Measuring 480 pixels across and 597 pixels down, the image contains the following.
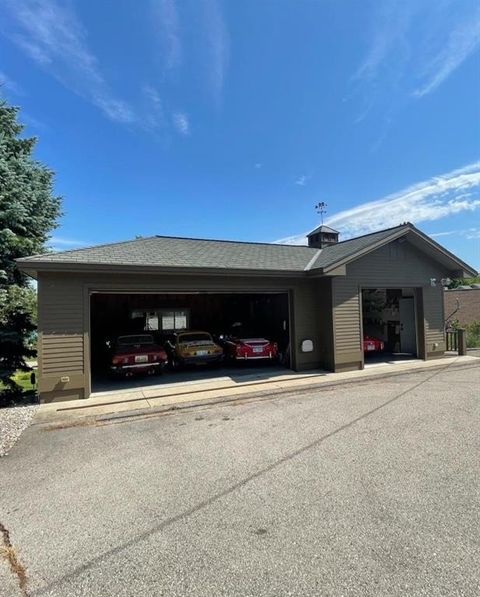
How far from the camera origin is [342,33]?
9.41 m

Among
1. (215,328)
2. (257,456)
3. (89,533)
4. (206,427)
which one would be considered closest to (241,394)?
(206,427)

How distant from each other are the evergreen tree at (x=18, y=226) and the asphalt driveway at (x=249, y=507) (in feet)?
14.0

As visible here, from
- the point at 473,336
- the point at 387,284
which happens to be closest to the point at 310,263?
the point at 387,284

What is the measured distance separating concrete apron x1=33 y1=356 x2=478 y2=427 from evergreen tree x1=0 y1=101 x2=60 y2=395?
264 centimetres

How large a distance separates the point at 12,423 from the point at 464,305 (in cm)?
2750

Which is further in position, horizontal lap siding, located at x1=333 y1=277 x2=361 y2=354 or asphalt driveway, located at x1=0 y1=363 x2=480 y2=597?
horizontal lap siding, located at x1=333 y1=277 x2=361 y2=354

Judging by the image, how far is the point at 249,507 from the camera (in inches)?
137

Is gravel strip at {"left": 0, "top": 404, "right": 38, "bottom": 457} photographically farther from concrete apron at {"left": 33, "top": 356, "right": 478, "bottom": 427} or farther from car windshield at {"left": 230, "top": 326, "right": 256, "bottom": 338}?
car windshield at {"left": 230, "top": 326, "right": 256, "bottom": 338}

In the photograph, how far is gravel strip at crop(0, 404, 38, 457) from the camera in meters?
5.60

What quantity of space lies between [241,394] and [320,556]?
19.0ft

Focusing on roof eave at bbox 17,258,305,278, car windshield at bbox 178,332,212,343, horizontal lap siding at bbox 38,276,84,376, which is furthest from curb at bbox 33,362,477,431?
Result: car windshield at bbox 178,332,212,343

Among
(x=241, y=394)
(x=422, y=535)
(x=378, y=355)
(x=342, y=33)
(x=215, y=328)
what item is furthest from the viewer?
(x=215, y=328)

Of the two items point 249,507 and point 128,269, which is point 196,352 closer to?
point 128,269

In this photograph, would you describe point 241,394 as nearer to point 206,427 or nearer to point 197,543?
point 206,427
